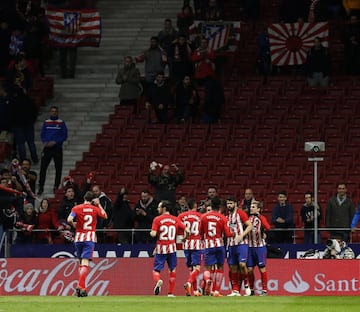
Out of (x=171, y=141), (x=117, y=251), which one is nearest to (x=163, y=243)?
(x=117, y=251)

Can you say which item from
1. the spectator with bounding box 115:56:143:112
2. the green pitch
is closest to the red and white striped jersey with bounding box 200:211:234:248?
the green pitch

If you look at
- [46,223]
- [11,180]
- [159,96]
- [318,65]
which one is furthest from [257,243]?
[318,65]

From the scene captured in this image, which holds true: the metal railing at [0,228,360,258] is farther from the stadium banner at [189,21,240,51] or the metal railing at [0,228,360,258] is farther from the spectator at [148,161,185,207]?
the stadium banner at [189,21,240,51]

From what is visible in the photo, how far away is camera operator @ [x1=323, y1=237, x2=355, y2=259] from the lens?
3100 cm

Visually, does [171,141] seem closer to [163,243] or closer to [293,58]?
[293,58]

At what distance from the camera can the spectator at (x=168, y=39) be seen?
3909 centimetres

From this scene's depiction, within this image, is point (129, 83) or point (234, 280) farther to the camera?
point (129, 83)

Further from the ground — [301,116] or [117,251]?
[301,116]

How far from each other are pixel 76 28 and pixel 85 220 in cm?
1262

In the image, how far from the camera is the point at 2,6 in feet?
140

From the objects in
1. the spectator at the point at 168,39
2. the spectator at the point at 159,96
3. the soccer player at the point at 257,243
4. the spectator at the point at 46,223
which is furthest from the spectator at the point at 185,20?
the soccer player at the point at 257,243

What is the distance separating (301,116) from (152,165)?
563 centimetres

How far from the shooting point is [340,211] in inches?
1266

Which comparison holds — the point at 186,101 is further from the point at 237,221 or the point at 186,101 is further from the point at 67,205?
the point at 237,221
